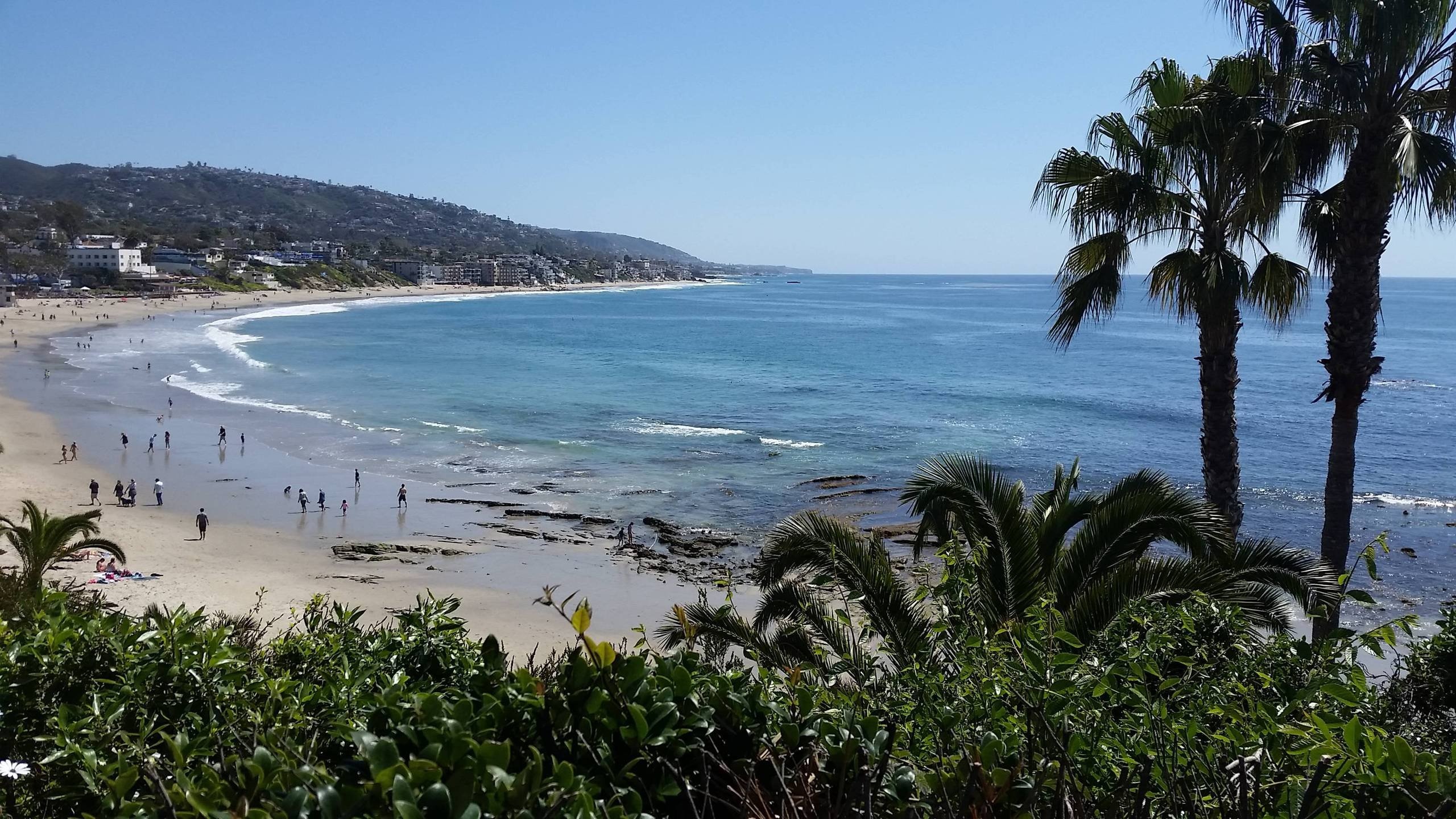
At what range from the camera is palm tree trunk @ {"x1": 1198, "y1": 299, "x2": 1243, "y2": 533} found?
9.49 metres

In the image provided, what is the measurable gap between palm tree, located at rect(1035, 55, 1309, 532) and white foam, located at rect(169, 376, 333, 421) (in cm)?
3566

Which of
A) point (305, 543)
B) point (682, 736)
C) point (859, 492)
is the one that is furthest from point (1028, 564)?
point (859, 492)

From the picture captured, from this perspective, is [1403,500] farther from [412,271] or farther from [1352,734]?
[412,271]

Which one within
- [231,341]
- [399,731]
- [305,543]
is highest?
[399,731]

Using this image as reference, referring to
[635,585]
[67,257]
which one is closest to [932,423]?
[635,585]

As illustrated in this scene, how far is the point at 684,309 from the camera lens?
5443 inches

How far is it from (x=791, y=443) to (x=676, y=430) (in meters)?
5.27

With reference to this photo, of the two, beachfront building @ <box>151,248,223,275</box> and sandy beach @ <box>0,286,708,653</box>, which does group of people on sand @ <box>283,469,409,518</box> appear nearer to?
sandy beach @ <box>0,286,708,653</box>

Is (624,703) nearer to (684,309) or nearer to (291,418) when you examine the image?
(291,418)

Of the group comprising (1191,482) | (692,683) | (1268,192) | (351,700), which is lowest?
(1191,482)

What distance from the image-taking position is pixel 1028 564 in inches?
294

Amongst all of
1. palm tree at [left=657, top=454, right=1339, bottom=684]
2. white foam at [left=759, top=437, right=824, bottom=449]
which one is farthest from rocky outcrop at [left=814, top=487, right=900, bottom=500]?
palm tree at [left=657, top=454, right=1339, bottom=684]

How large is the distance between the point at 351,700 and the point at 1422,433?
45.9 meters

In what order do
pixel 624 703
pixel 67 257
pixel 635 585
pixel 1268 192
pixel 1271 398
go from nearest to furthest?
pixel 624 703 < pixel 1268 192 < pixel 635 585 < pixel 1271 398 < pixel 67 257
